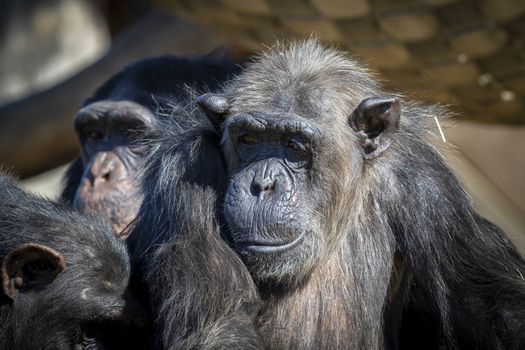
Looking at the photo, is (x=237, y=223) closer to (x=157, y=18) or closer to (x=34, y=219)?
(x=34, y=219)

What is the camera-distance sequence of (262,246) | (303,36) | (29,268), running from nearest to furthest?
(262,246) < (29,268) < (303,36)

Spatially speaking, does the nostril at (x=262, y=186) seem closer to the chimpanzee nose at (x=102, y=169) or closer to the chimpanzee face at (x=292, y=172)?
the chimpanzee face at (x=292, y=172)

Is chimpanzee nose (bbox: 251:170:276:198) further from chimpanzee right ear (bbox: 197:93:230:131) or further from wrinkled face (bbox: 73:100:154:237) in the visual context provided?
wrinkled face (bbox: 73:100:154:237)

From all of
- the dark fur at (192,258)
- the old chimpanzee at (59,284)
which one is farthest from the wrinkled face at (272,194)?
the old chimpanzee at (59,284)

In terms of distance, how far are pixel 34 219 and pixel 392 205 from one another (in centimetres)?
185

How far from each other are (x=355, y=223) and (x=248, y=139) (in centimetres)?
74

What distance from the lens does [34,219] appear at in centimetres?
590

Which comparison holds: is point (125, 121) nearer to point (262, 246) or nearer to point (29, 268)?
point (29, 268)

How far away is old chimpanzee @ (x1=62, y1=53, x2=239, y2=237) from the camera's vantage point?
23.8 ft

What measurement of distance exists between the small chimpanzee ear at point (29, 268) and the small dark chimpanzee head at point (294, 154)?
0.90m

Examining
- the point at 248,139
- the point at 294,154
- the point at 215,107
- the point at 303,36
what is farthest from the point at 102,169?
the point at 303,36

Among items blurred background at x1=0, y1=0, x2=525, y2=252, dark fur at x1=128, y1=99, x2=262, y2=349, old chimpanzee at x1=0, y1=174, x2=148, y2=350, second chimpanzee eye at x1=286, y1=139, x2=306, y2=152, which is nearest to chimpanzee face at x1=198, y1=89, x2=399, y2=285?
second chimpanzee eye at x1=286, y1=139, x2=306, y2=152

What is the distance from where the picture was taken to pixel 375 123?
6020 mm

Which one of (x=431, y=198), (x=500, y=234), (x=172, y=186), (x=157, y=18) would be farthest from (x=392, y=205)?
(x=157, y=18)
